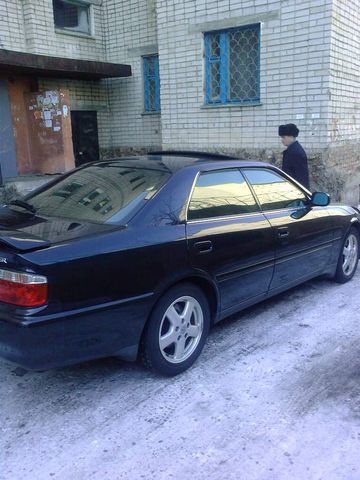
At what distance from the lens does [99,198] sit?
348 centimetres

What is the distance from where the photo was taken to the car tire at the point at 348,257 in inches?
208

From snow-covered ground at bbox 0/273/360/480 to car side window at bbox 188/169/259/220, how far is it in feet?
3.57

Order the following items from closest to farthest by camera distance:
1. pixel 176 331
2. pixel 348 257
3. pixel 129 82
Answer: pixel 176 331, pixel 348 257, pixel 129 82

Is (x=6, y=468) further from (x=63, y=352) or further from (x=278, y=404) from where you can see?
(x=278, y=404)

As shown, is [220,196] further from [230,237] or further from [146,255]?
[146,255]

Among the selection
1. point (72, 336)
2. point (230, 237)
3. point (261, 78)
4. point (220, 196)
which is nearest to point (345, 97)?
point (261, 78)

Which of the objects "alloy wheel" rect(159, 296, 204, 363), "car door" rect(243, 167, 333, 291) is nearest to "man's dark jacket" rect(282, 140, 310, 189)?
"car door" rect(243, 167, 333, 291)

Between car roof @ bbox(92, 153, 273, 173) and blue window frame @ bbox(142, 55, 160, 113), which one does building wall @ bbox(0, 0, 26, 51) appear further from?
car roof @ bbox(92, 153, 273, 173)

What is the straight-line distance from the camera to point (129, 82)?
11.0 meters

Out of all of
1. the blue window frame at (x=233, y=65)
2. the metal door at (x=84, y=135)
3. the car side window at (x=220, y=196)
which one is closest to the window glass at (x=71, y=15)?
the metal door at (x=84, y=135)

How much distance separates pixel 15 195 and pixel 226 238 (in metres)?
5.52

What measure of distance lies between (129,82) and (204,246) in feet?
27.8

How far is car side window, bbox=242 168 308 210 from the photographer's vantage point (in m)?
4.21

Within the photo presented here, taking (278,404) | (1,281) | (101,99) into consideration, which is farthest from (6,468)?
(101,99)
